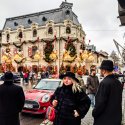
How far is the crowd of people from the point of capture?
4363 mm

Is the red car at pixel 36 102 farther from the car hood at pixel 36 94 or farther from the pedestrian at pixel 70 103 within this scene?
the pedestrian at pixel 70 103

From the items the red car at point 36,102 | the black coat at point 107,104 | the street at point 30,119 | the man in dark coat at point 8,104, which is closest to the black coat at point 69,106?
the black coat at point 107,104

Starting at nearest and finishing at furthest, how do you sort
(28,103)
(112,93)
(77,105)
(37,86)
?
(112,93)
(77,105)
(28,103)
(37,86)

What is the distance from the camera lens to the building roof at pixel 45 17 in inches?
2410

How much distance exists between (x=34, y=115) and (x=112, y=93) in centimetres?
717

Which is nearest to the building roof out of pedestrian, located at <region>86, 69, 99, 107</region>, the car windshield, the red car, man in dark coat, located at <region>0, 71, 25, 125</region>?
the car windshield

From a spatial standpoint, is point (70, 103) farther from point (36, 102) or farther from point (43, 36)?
point (43, 36)

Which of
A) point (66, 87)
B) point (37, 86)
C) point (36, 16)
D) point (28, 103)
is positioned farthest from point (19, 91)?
point (36, 16)

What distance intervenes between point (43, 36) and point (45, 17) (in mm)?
4518

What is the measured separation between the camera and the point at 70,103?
5.01 metres

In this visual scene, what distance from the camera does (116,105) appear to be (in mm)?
4438

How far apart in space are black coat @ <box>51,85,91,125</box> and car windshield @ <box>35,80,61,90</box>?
22.7 ft

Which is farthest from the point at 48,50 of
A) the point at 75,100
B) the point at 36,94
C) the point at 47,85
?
the point at 75,100

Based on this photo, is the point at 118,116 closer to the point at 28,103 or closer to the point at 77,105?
the point at 77,105
